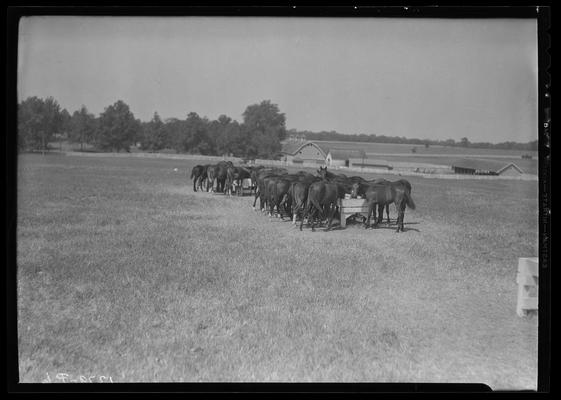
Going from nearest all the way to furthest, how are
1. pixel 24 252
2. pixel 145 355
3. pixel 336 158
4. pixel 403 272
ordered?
pixel 145 355
pixel 24 252
pixel 403 272
pixel 336 158

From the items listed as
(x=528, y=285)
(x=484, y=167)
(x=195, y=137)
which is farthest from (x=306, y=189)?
(x=528, y=285)

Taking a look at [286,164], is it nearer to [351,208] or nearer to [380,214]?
[351,208]

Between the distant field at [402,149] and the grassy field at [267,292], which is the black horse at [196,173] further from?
the distant field at [402,149]

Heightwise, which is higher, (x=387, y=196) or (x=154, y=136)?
(x=154, y=136)

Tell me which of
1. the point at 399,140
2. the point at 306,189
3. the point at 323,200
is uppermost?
the point at 399,140

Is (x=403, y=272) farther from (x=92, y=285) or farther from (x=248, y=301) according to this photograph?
(x=92, y=285)

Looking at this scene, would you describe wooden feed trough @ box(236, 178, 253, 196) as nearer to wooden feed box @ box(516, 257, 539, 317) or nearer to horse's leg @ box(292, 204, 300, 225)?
horse's leg @ box(292, 204, 300, 225)

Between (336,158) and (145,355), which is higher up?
(336,158)

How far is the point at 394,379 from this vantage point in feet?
11.4

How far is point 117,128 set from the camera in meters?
4.35

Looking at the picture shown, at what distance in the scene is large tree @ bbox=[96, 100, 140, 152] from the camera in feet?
13.3

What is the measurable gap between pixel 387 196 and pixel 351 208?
465 millimetres
